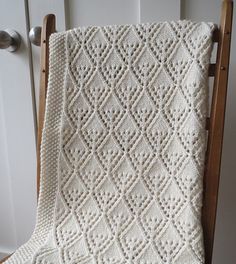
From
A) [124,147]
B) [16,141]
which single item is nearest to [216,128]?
[124,147]

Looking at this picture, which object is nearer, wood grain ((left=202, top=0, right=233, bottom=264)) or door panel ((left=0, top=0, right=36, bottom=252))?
wood grain ((left=202, top=0, right=233, bottom=264))

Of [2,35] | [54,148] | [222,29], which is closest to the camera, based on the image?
[222,29]

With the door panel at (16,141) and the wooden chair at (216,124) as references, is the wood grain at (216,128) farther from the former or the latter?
the door panel at (16,141)

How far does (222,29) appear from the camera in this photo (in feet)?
1.83

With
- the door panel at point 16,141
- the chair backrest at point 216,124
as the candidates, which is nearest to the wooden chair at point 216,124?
the chair backrest at point 216,124

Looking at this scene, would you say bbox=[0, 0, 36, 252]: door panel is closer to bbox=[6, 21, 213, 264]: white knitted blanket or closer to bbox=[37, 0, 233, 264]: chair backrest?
bbox=[6, 21, 213, 264]: white knitted blanket

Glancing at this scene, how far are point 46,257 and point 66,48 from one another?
0.45 metres

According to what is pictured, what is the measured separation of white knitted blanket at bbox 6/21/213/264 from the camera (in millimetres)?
583

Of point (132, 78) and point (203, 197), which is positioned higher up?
point (132, 78)

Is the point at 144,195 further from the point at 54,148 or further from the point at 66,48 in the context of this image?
the point at 66,48

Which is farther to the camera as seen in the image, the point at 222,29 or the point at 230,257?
the point at 230,257

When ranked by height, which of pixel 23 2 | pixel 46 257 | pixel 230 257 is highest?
pixel 23 2

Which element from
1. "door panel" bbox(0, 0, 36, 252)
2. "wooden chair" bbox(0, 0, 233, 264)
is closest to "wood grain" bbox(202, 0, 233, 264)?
"wooden chair" bbox(0, 0, 233, 264)

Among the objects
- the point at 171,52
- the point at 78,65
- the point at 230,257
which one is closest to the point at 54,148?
the point at 78,65
